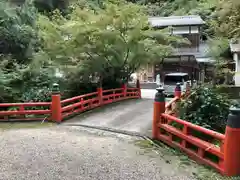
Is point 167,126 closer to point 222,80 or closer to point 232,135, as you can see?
point 232,135

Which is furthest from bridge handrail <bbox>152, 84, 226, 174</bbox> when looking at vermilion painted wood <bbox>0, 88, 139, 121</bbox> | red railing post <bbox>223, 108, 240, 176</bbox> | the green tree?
the green tree

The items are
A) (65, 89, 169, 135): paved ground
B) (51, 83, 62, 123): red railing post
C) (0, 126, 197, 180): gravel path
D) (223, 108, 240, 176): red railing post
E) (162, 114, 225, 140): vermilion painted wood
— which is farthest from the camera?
(51, 83, 62, 123): red railing post

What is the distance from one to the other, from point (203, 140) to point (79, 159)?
87.7 inches

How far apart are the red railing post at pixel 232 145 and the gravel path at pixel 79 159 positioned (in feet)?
1.93

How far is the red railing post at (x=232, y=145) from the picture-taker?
4.29 m

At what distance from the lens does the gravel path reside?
4.47 m

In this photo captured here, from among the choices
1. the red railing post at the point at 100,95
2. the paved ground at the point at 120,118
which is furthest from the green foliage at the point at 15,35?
the paved ground at the point at 120,118

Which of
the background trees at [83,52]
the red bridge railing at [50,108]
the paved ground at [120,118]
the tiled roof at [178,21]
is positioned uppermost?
the tiled roof at [178,21]

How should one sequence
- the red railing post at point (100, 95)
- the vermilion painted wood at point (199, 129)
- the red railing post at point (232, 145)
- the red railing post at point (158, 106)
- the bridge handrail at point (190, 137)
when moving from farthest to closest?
the red railing post at point (100, 95), the red railing post at point (158, 106), the bridge handrail at point (190, 137), the vermilion painted wood at point (199, 129), the red railing post at point (232, 145)

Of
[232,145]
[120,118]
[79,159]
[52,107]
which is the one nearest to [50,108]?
[52,107]

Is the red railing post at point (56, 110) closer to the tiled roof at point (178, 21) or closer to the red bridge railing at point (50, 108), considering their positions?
the red bridge railing at point (50, 108)

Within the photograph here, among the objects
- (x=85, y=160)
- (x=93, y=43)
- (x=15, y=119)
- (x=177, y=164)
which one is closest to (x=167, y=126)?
(x=177, y=164)

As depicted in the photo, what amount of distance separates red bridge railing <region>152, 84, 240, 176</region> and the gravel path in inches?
20.0

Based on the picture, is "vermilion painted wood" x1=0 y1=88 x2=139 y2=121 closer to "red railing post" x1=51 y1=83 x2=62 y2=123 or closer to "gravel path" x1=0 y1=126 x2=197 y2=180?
"red railing post" x1=51 y1=83 x2=62 y2=123
